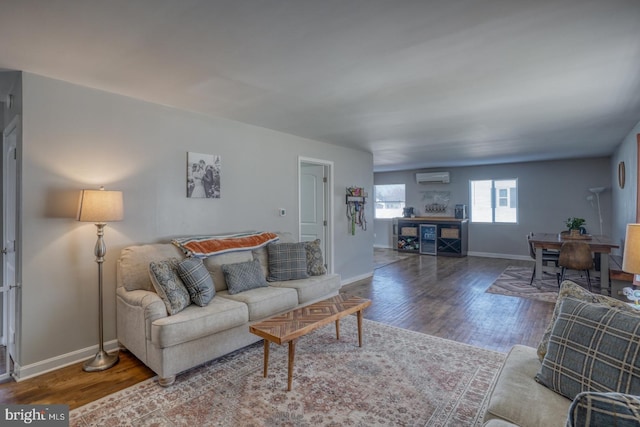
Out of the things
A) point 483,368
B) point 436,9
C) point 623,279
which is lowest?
point 483,368

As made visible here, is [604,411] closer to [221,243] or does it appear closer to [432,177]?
[221,243]

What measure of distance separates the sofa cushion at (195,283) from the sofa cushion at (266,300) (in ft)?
0.99

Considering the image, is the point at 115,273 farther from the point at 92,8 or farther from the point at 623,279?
the point at 623,279

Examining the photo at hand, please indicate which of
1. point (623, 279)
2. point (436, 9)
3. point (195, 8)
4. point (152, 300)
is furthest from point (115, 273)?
point (623, 279)

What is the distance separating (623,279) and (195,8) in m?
5.58

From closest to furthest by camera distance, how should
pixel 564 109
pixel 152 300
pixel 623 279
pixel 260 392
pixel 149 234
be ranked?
pixel 260 392 → pixel 152 300 → pixel 149 234 → pixel 564 109 → pixel 623 279

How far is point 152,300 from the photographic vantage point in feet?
8.30

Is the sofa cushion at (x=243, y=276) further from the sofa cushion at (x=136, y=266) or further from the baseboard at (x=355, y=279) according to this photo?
the baseboard at (x=355, y=279)

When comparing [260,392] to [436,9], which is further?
[260,392]

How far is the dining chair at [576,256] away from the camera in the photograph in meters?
4.73

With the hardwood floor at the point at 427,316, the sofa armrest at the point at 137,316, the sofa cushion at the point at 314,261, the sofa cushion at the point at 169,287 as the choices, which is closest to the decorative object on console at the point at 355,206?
the hardwood floor at the point at 427,316

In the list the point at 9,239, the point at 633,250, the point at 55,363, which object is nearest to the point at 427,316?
the point at 633,250

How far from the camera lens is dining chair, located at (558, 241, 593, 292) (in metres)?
4.73

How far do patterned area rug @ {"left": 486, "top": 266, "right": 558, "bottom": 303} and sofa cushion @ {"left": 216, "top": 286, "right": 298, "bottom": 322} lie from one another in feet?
11.2
